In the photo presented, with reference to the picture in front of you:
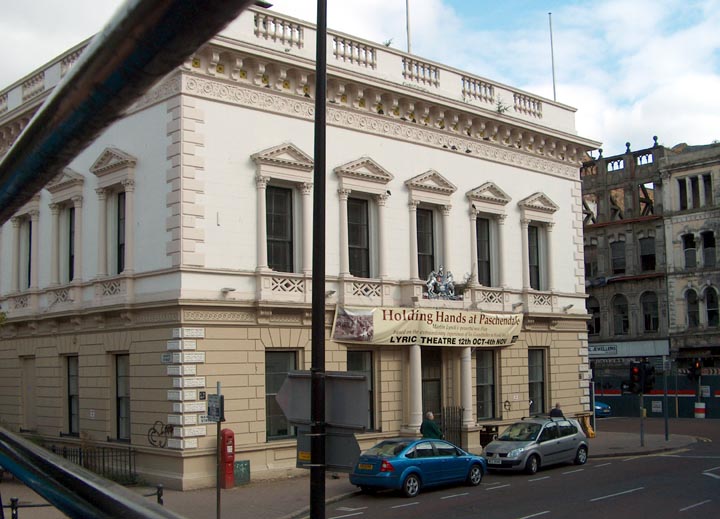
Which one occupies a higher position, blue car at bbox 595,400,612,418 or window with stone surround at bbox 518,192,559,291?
window with stone surround at bbox 518,192,559,291

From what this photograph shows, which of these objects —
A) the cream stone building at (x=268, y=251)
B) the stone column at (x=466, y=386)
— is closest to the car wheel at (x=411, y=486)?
the cream stone building at (x=268, y=251)

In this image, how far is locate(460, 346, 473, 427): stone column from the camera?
97.5 feet

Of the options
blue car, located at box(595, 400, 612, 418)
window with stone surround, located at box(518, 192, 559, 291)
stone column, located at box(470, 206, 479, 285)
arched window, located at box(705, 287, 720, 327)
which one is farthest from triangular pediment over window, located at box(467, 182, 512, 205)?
arched window, located at box(705, 287, 720, 327)

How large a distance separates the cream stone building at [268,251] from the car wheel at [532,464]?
12.5 ft

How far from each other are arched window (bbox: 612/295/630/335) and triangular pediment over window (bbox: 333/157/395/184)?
39083mm

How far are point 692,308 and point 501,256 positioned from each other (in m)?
31.5

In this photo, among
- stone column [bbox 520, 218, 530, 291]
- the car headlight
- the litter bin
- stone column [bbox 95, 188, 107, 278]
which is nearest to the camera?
the car headlight

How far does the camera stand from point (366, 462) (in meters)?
21.8

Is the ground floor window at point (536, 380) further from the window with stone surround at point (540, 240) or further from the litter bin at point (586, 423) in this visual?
the window with stone surround at point (540, 240)

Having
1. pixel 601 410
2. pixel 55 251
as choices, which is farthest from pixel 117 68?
pixel 601 410

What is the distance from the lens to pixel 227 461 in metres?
22.6

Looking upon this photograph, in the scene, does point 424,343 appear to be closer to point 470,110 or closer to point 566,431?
point 566,431

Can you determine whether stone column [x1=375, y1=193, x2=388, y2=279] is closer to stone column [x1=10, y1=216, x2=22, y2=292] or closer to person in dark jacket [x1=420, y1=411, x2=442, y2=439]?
person in dark jacket [x1=420, y1=411, x2=442, y2=439]

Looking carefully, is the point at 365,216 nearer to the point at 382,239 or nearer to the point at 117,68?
the point at 382,239
